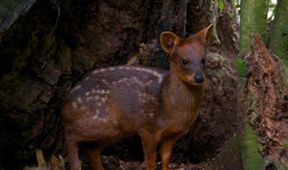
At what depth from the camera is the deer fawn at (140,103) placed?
581 centimetres

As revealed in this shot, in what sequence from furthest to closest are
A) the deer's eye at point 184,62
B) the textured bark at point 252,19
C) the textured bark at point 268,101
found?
the deer's eye at point 184,62
the textured bark at point 252,19
the textured bark at point 268,101

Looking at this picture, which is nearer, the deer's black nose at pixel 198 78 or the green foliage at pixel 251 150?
the green foliage at pixel 251 150

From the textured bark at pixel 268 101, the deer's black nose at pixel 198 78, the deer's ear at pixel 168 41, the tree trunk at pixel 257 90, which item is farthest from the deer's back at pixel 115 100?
the textured bark at pixel 268 101

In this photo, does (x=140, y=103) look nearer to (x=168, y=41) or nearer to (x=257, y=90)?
(x=168, y=41)

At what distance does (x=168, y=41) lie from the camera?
19.3 ft

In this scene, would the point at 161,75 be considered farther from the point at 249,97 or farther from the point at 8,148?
the point at 8,148

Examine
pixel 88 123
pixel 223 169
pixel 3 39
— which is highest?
pixel 3 39

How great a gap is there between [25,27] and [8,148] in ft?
3.43

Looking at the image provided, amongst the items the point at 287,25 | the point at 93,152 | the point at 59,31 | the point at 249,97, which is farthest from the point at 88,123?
the point at 287,25

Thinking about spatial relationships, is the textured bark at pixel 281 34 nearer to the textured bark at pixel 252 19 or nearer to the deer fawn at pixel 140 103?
the textured bark at pixel 252 19

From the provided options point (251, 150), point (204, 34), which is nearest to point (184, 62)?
point (204, 34)

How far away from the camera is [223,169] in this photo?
5.93 meters

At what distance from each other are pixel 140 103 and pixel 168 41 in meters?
0.55

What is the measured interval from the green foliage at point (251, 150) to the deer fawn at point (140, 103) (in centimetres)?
63
